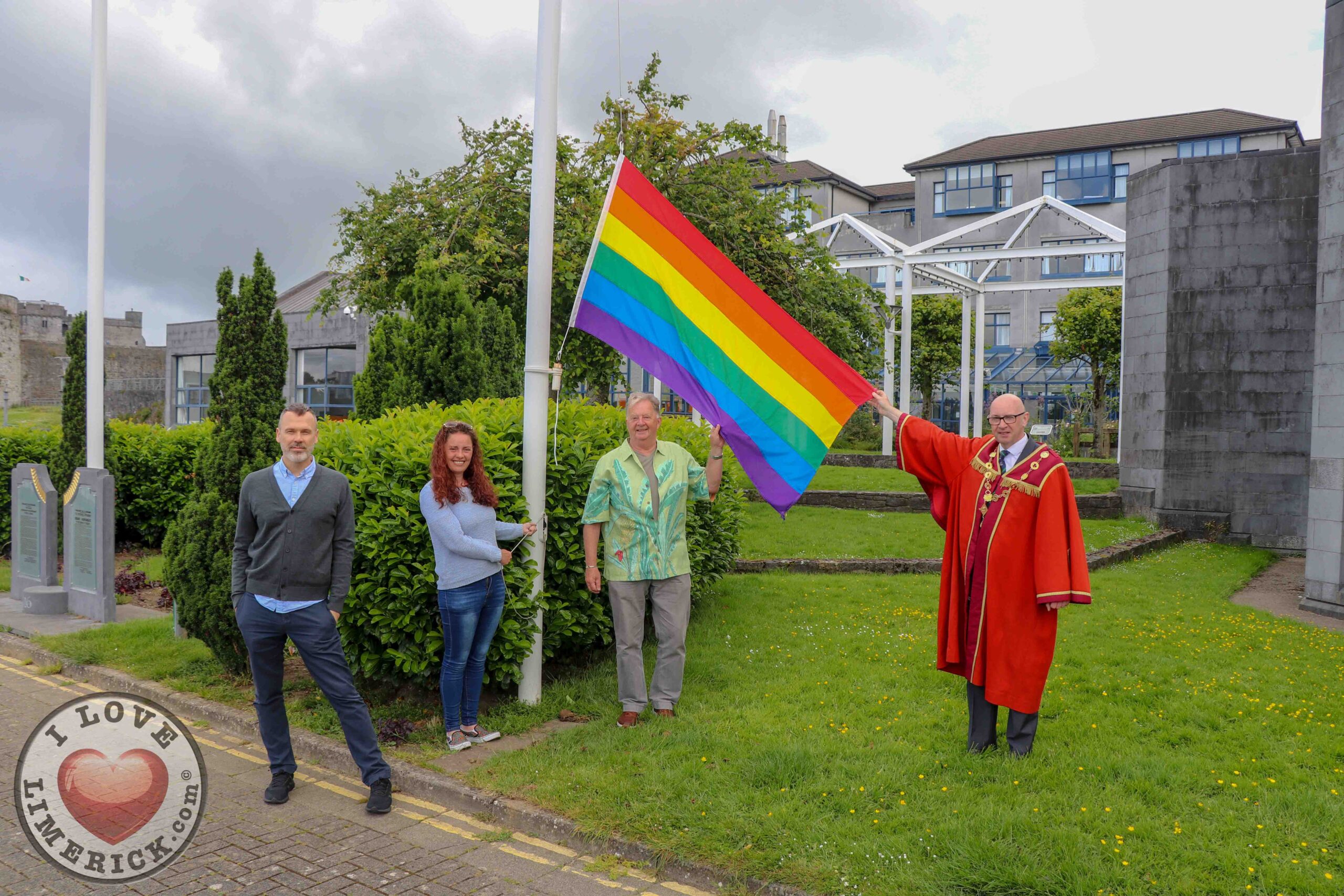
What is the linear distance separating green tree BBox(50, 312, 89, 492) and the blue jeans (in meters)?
8.41

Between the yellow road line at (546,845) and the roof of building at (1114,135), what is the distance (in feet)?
196

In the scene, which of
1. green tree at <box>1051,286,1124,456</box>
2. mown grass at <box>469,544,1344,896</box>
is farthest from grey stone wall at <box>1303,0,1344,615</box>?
green tree at <box>1051,286,1124,456</box>

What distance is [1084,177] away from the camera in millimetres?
57156

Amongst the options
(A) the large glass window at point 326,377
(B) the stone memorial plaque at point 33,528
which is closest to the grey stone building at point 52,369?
(A) the large glass window at point 326,377

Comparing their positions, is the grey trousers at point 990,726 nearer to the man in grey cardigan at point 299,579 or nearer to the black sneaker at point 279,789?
the man in grey cardigan at point 299,579

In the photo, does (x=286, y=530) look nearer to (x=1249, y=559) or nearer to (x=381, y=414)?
(x=381, y=414)

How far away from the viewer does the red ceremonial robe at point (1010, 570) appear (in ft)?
18.0

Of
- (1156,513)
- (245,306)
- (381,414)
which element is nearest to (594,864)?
(245,306)

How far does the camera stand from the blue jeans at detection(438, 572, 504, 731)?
601 cm

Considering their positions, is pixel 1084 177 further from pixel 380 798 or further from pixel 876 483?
pixel 380 798

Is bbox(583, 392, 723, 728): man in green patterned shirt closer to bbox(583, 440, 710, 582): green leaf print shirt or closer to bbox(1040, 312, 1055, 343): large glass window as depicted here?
bbox(583, 440, 710, 582): green leaf print shirt

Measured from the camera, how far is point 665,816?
16.4 feet

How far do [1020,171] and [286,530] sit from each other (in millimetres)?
60591

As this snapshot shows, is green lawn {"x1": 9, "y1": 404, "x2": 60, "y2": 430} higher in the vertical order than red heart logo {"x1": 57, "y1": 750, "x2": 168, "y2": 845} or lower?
higher
